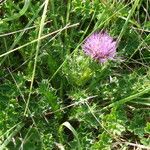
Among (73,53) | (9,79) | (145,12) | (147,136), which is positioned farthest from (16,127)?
(145,12)

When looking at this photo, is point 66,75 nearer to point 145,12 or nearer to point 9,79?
point 9,79

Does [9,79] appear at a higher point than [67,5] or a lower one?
lower

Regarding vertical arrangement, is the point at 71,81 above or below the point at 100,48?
below
